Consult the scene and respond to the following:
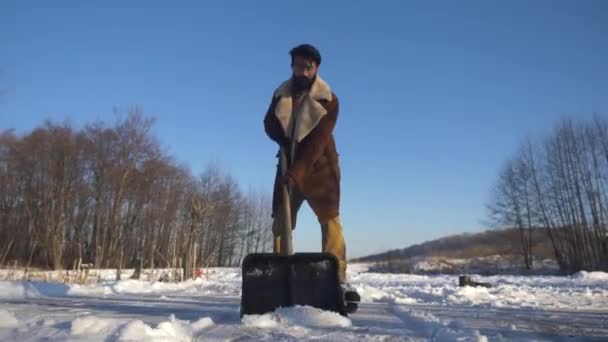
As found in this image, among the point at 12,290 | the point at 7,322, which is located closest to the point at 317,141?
the point at 7,322

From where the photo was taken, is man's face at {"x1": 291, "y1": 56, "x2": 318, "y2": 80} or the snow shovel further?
man's face at {"x1": 291, "y1": 56, "x2": 318, "y2": 80}

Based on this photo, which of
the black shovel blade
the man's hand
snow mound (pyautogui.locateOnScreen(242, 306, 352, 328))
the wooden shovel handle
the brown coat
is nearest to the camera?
snow mound (pyautogui.locateOnScreen(242, 306, 352, 328))

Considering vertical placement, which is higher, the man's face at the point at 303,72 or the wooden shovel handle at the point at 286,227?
the man's face at the point at 303,72

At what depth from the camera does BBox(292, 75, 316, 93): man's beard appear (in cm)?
305

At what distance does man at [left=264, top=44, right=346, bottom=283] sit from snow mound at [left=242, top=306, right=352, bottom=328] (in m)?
0.79

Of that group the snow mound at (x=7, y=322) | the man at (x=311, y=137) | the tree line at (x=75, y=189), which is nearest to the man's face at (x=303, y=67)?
the man at (x=311, y=137)

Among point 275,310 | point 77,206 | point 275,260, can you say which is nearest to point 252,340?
point 275,310

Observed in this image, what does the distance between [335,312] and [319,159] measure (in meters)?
1.08

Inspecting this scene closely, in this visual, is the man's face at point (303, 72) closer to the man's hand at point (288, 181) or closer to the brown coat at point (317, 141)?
the brown coat at point (317, 141)

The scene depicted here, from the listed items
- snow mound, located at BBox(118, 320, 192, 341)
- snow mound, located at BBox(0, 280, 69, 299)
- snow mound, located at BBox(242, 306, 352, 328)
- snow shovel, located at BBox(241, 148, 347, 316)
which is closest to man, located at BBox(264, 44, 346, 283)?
snow shovel, located at BBox(241, 148, 347, 316)

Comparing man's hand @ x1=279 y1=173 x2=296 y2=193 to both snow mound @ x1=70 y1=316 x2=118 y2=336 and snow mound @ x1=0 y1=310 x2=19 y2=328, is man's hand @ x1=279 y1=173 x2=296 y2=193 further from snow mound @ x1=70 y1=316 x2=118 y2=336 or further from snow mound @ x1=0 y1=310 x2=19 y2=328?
snow mound @ x1=0 y1=310 x2=19 y2=328

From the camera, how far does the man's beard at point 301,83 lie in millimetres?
3047

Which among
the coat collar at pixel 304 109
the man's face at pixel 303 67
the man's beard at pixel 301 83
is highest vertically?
the man's face at pixel 303 67

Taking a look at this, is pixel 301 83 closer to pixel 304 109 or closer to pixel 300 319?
pixel 304 109
